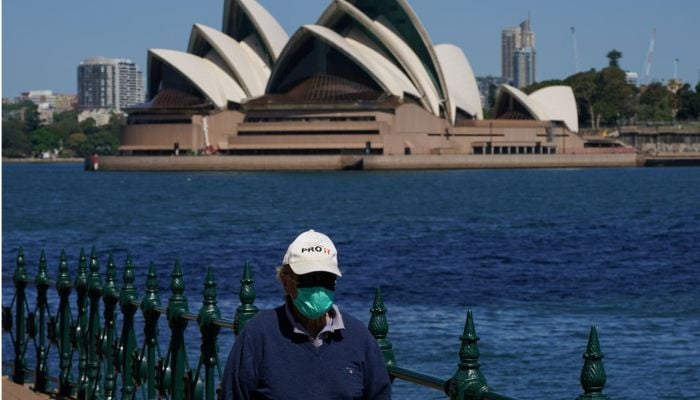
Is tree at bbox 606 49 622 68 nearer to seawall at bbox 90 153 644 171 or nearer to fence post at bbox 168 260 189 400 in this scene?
seawall at bbox 90 153 644 171

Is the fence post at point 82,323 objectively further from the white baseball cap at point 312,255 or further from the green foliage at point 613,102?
the green foliage at point 613,102

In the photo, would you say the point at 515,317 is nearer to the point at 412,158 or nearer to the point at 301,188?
the point at 301,188

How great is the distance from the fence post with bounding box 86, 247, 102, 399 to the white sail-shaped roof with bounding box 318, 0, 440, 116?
103m

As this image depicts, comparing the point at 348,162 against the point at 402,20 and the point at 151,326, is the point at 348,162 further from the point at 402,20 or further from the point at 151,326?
the point at 151,326

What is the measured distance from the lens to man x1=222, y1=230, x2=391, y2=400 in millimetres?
4066

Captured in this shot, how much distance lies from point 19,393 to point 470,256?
1085 inches

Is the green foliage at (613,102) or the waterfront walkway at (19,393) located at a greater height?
the green foliage at (613,102)

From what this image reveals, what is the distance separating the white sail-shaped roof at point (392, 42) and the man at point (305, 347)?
107 meters

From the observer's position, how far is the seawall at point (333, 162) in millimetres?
123250

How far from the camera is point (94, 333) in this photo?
8289mm

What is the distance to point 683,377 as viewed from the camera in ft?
52.1

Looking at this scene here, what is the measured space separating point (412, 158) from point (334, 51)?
45.0ft

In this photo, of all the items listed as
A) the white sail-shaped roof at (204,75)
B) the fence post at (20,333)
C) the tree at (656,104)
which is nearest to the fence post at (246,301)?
the fence post at (20,333)

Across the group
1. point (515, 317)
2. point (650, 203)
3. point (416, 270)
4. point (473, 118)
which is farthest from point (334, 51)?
point (515, 317)
